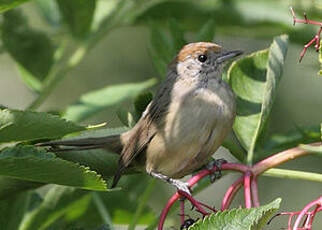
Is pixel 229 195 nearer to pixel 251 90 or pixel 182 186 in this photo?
pixel 182 186

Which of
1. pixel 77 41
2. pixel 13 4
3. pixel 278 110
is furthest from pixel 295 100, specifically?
pixel 13 4

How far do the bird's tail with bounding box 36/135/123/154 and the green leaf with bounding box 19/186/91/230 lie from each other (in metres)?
0.23

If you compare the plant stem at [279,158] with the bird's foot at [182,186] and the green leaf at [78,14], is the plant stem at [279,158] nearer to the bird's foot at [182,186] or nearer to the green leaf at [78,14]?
the bird's foot at [182,186]

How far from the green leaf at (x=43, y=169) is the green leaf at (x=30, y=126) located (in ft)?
0.22

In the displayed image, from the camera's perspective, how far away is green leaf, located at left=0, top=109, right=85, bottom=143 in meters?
2.32

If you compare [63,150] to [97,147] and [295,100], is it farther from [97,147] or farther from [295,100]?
[295,100]

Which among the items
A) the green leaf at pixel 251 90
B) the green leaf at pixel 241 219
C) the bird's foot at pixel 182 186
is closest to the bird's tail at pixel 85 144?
the bird's foot at pixel 182 186

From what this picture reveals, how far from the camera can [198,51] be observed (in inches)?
170

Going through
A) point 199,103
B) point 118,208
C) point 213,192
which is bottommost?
point 213,192

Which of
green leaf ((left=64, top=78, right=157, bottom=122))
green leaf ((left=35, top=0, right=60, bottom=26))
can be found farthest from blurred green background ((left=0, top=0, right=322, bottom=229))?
green leaf ((left=64, top=78, right=157, bottom=122))

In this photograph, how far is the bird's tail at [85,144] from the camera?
10.8ft

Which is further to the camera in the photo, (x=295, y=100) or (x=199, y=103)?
(x=295, y=100)

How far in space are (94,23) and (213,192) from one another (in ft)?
13.0

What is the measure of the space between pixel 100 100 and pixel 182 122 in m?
0.47
